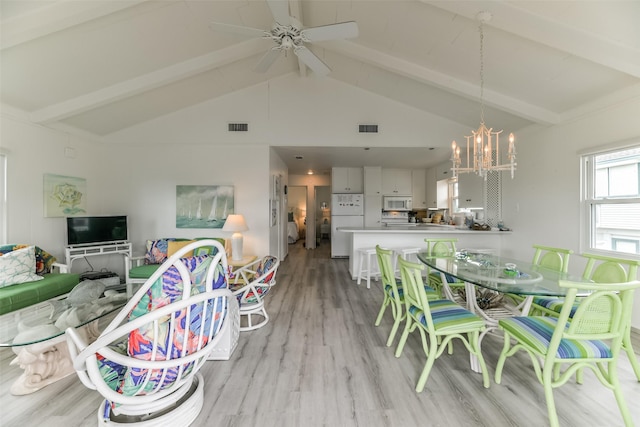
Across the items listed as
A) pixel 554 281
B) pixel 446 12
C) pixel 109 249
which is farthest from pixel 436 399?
pixel 109 249

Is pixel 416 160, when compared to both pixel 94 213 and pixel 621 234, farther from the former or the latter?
pixel 94 213

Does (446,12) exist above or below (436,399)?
above

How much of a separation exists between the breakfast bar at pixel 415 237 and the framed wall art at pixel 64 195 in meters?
4.32

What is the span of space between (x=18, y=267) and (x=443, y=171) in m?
7.51

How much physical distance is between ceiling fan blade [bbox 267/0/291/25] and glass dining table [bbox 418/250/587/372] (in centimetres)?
257

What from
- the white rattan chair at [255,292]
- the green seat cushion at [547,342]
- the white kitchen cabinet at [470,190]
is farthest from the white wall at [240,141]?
the green seat cushion at [547,342]

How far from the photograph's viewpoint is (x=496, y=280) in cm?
202

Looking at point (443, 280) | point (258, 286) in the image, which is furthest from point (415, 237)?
point (258, 286)

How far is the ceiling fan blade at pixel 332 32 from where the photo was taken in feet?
7.23

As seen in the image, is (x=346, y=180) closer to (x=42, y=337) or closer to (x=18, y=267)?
(x=18, y=267)

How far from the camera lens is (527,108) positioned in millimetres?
3553

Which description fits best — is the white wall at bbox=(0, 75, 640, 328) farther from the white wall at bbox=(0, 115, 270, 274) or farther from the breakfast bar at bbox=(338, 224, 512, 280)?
the breakfast bar at bbox=(338, 224, 512, 280)

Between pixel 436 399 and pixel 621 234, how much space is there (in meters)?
3.04

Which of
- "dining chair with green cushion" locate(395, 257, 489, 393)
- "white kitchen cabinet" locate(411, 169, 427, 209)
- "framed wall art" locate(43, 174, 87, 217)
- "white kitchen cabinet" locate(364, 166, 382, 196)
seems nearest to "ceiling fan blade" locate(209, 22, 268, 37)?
"dining chair with green cushion" locate(395, 257, 489, 393)
